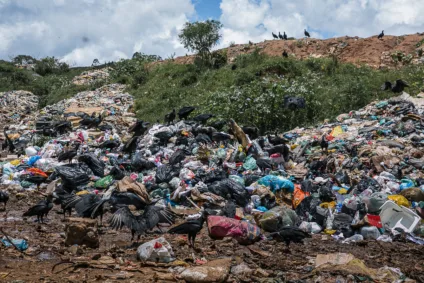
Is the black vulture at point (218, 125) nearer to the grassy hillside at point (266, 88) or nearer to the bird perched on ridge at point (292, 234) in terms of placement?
the grassy hillside at point (266, 88)

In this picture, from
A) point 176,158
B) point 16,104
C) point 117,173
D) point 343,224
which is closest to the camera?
point 343,224

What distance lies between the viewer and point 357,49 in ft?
62.4

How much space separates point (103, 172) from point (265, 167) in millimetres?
2793

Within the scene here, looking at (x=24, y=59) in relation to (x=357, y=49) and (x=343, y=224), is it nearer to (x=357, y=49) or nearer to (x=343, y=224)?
(x=357, y=49)

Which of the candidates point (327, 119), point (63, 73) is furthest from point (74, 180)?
point (63, 73)

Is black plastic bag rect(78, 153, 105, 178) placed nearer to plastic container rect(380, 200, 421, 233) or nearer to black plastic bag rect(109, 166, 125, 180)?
black plastic bag rect(109, 166, 125, 180)

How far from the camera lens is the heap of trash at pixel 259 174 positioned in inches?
194

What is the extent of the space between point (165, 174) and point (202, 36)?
1387cm

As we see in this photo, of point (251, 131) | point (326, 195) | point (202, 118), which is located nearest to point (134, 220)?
point (326, 195)

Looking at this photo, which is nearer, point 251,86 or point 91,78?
point 251,86

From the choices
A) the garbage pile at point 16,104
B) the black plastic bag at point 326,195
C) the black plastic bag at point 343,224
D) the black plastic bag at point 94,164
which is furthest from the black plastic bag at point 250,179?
the garbage pile at point 16,104

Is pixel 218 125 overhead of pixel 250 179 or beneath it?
overhead

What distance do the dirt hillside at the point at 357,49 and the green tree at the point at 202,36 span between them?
114cm

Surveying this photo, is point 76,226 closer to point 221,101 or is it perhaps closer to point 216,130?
point 216,130
